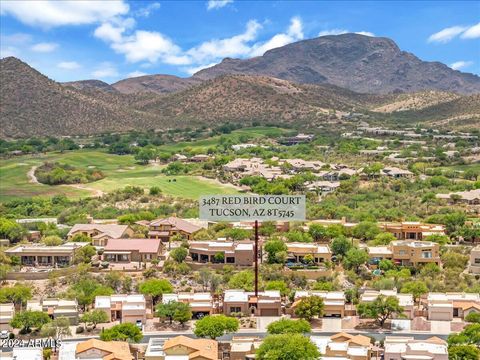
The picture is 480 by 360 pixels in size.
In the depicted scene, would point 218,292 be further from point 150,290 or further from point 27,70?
point 27,70

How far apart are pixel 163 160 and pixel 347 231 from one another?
67533 mm

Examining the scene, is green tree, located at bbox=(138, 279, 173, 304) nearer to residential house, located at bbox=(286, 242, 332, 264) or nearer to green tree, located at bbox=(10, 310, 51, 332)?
green tree, located at bbox=(10, 310, 51, 332)

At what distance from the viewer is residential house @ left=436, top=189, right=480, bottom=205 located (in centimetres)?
8345

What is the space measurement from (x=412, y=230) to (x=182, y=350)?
35198 millimetres

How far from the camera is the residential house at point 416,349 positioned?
35.5 m

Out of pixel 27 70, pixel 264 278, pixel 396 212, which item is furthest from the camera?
pixel 27 70

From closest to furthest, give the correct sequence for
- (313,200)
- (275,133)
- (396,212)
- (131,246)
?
(131,246)
(396,212)
(313,200)
(275,133)

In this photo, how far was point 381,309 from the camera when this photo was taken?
43.8m

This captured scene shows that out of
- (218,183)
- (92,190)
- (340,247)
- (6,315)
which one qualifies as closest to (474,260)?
(340,247)

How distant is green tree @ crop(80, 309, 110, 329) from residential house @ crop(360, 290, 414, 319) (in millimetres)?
14784

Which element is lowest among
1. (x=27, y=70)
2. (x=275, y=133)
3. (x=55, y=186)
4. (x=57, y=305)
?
(x=57, y=305)

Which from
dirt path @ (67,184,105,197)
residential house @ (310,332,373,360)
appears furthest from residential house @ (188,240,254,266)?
dirt path @ (67,184,105,197)

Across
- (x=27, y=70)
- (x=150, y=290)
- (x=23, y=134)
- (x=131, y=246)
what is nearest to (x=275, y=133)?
(x=23, y=134)

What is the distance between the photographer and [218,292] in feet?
163
